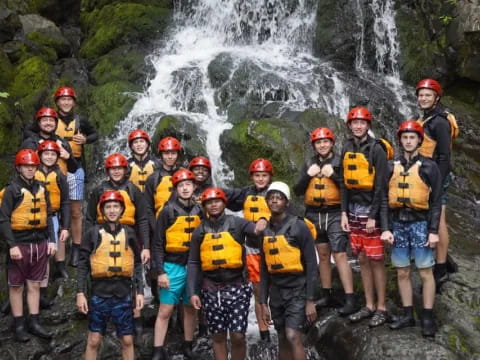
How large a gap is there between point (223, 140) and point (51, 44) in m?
7.59

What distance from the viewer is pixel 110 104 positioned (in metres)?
13.4

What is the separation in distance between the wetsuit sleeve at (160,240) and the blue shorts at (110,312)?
0.51 meters

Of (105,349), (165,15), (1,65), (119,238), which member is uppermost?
(165,15)

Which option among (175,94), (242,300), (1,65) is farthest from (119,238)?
(1,65)

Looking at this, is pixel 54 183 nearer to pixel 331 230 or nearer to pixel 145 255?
pixel 145 255

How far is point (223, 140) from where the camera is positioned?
11305 mm

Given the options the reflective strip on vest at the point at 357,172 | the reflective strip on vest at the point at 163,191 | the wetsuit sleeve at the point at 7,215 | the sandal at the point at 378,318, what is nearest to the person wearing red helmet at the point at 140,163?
the reflective strip on vest at the point at 163,191

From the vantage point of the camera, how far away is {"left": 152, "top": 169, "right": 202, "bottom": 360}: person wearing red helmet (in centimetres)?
623

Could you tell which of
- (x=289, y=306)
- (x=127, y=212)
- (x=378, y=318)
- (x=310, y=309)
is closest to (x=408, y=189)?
(x=378, y=318)

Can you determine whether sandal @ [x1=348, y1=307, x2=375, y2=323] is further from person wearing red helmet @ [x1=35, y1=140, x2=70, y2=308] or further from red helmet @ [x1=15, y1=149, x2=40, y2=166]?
red helmet @ [x1=15, y1=149, x2=40, y2=166]

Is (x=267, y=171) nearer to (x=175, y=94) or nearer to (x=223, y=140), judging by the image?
(x=223, y=140)

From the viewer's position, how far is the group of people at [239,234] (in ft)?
18.7

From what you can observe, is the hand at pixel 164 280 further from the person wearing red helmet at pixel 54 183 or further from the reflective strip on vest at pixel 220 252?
the person wearing red helmet at pixel 54 183

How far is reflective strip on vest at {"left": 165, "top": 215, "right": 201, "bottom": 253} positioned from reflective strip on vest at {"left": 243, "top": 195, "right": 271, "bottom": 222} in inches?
28.1
